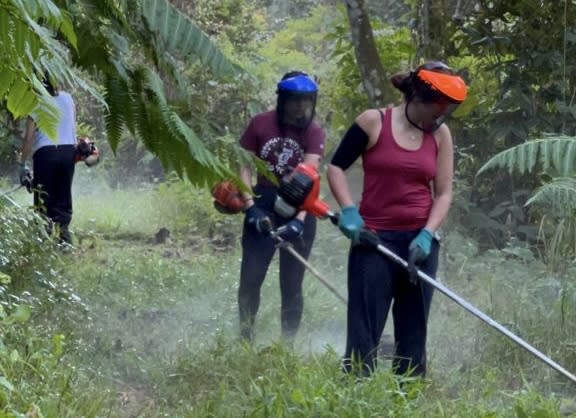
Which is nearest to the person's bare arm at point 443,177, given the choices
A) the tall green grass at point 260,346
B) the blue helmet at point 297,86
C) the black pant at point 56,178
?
the tall green grass at point 260,346

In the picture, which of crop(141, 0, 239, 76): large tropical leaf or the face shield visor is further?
the face shield visor

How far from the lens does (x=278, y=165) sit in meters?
7.42

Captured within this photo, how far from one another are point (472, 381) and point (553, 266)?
6.84 feet

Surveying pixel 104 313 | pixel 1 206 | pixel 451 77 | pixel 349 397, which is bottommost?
pixel 104 313

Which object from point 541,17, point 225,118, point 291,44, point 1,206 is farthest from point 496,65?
point 291,44

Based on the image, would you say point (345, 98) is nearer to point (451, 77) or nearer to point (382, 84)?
point (382, 84)

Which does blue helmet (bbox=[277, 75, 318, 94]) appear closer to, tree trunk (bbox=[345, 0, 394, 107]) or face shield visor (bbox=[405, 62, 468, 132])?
face shield visor (bbox=[405, 62, 468, 132])

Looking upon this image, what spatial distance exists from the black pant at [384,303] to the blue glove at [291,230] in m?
1.24

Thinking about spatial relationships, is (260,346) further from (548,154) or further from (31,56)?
(31,56)

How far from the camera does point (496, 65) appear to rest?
35.2ft

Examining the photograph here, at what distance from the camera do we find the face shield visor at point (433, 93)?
19.1ft

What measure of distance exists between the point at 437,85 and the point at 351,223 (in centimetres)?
82

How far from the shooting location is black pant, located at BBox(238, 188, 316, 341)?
7582 mm

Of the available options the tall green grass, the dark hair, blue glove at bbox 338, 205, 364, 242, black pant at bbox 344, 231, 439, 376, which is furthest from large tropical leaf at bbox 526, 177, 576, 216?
blue glove at bbox 338, 205, 364, 242
